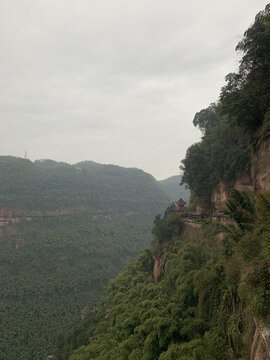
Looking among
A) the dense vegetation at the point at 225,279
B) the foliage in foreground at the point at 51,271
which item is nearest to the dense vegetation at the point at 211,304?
the dense vegetation at the point at 225,279

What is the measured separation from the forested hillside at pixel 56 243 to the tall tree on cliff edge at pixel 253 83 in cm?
3357

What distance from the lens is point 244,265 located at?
8258 millimetres

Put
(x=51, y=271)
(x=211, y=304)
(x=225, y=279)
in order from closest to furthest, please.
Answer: (x=225, y=279)
(x=211, y=304)
(x=51, y=271)

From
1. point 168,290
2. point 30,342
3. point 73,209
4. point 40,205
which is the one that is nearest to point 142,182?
point 73,209

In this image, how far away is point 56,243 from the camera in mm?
67375

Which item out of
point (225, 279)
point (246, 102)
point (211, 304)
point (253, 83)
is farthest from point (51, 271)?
point (253, 83)

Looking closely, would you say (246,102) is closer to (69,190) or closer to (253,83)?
(253,83)

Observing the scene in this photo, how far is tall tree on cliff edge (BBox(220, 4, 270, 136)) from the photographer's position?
11.9 meters

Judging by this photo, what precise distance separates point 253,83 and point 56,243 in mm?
66365

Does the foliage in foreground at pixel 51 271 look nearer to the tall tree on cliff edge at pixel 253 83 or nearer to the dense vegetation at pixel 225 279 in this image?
the dense vegetation at pixel 225 279

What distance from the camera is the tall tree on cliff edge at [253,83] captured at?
1192 cm

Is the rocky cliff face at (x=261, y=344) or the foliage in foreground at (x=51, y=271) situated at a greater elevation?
the rocky cliff face at (x=261, y=344)

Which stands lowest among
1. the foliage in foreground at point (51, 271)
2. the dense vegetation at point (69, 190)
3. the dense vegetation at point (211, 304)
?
the foliage in foreground at point (51, 271)

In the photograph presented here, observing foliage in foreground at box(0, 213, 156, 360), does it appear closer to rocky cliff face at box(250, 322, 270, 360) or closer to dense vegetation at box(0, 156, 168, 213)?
dense vegetation at box(0, 156, 168, 213)
